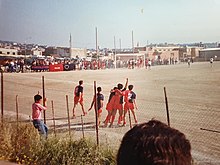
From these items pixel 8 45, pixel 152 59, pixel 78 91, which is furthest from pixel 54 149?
pixel 8 45

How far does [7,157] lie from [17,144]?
0.21 metres

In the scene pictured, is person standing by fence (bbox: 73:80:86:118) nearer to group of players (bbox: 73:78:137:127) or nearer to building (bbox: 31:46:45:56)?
group of players (bbox: 73:78:137:127)

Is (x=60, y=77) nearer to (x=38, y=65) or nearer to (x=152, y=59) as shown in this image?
(x=38, y=65)

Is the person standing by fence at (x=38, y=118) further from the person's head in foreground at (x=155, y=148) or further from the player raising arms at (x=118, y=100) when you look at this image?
the person's head in foreground at (x=155, y=148)

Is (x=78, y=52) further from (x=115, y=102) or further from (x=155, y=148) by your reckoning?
(x=155, y=148)

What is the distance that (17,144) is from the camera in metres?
4.34

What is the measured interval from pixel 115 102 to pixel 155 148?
3.94m

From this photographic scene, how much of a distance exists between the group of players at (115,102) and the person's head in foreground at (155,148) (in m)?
3.62

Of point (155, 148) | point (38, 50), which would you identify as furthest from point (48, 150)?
point (155, 148)

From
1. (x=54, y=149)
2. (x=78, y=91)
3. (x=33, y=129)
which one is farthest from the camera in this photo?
(x=78, y=91)

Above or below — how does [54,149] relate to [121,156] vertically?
below

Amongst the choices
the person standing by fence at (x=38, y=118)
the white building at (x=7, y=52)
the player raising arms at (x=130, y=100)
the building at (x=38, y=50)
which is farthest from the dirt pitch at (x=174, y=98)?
the white building at (x=7, y=52)

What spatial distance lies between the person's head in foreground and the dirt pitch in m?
3.22

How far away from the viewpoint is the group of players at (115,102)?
457cm
